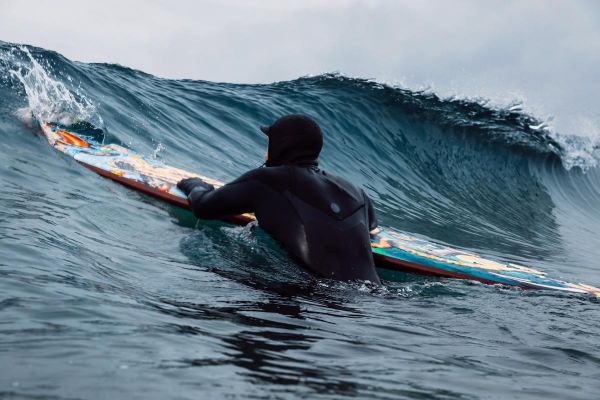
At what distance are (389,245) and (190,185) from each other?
4.89ft

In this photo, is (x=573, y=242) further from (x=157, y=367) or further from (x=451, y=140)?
(x=157, y=367)

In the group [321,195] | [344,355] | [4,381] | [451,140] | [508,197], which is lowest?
[4,381]

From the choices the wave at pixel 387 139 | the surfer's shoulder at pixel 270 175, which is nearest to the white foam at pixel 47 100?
the wave at pixel 387 139

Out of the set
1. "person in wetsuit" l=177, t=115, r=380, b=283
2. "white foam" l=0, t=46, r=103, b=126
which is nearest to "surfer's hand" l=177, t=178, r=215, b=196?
"person in wetsuit" l=177, t=115, r=380, b=283

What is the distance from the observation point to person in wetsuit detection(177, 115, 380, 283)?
155 inches

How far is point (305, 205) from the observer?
3969mm

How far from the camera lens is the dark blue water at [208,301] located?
203 cm

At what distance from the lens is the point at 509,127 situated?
14.8 meters

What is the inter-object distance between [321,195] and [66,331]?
2.00 metres

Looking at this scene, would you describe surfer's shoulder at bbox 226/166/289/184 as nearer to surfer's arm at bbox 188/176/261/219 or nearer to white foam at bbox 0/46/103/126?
surfer's arm at bbox 188/176/261/219

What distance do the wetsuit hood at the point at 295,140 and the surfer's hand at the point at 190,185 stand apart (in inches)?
34.5

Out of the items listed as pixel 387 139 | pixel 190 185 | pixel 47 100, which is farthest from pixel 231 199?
pixel 387 139

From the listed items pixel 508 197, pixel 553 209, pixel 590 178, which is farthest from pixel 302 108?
pixel 590 178

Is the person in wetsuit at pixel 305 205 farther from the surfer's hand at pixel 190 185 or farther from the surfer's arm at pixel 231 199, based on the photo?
the surfer's hand at pixel 190 185
